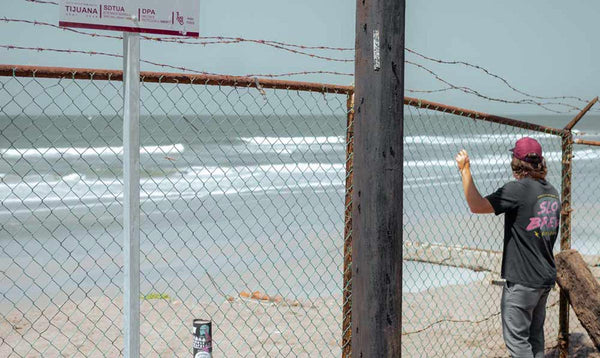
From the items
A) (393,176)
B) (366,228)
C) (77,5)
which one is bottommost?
(366,228)

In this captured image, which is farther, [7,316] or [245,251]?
[245,251]

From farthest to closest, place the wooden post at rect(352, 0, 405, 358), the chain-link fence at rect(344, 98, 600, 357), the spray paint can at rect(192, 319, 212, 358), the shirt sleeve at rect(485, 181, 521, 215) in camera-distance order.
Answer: the chain-link fence at rect(344, 98, 600, 357) → the shirt sleeve at rect(485, 181, 521, 215) → the wooden post at rect(352, 0, 405, 358) → the spray paint can at rect(192, 319, 212, 358)

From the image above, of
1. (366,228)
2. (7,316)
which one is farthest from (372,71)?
(7,316)

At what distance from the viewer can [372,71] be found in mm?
3434

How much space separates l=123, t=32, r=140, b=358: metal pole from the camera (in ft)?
9.59

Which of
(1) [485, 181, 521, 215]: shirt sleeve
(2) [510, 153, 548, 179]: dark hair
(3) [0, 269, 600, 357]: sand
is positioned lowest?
(3) [0, 269, 600, 357]: sand

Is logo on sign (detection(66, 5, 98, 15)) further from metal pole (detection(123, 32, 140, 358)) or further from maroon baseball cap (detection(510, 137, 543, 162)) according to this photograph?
maroon baseball cap (detection(510, 137, 543, 162))

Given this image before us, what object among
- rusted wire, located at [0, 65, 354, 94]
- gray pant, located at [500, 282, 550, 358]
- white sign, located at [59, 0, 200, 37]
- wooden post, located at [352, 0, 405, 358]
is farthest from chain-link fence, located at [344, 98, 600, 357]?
white sign, located at [59, 0, 200, 37]

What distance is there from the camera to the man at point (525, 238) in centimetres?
470

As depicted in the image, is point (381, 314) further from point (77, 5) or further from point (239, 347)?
point (239, 347)

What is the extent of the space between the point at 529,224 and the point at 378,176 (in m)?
1.74

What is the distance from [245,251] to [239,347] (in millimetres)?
4185

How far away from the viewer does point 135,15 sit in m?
2.81

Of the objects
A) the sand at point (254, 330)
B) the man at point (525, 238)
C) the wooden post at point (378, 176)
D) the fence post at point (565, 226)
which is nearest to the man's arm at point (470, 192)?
the man at point (525, 238)
